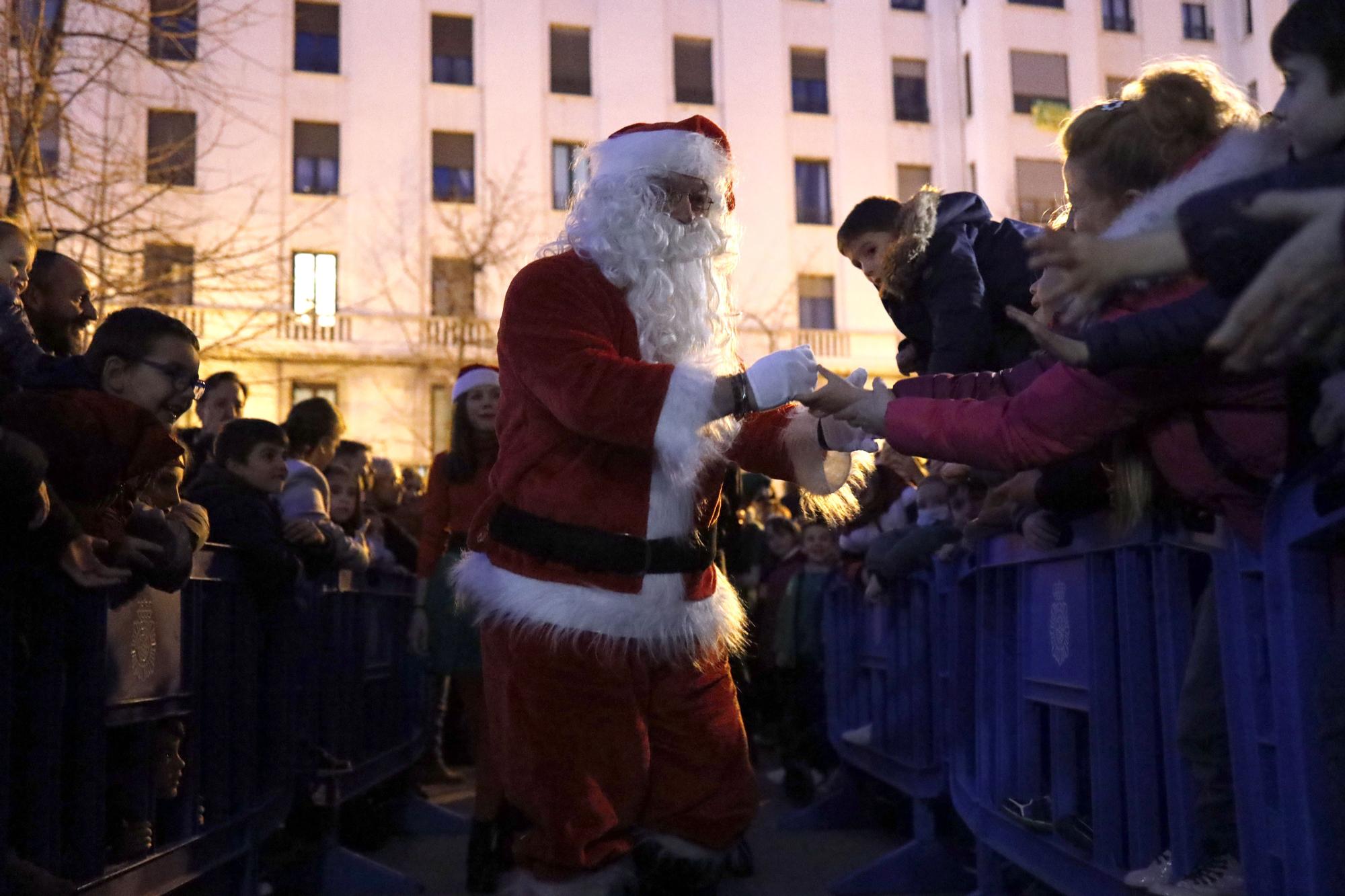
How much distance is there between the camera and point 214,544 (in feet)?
13.8

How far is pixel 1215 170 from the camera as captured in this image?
8.52ft

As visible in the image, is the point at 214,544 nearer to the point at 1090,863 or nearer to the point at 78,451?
the point at 78,451


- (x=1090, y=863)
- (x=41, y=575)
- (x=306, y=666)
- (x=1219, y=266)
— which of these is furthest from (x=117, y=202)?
(x=1219, y=266)

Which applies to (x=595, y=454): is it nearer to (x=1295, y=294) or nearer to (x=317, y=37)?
(x=1295, y=294)

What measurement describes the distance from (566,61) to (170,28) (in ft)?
59.8

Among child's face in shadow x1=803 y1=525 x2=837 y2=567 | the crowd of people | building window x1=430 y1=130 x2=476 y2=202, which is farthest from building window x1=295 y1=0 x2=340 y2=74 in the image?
the crowd of people

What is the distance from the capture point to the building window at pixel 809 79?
101ft

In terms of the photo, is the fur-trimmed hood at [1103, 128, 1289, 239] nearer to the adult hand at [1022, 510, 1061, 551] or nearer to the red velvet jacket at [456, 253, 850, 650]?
the red velvet jacket at [456, 253, 850, 650]

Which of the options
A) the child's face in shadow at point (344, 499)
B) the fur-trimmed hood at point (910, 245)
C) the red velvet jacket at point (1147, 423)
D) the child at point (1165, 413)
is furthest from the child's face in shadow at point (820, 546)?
the red velvet jacket at point (1147, 423)

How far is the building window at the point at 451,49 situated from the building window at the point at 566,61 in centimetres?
159

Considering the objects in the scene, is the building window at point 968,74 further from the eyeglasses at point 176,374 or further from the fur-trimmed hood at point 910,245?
the eyeglasses at point 176,374

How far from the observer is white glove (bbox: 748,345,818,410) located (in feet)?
9.95

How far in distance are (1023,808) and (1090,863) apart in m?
0.50

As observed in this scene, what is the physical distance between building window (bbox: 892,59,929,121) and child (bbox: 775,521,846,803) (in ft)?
79.3
